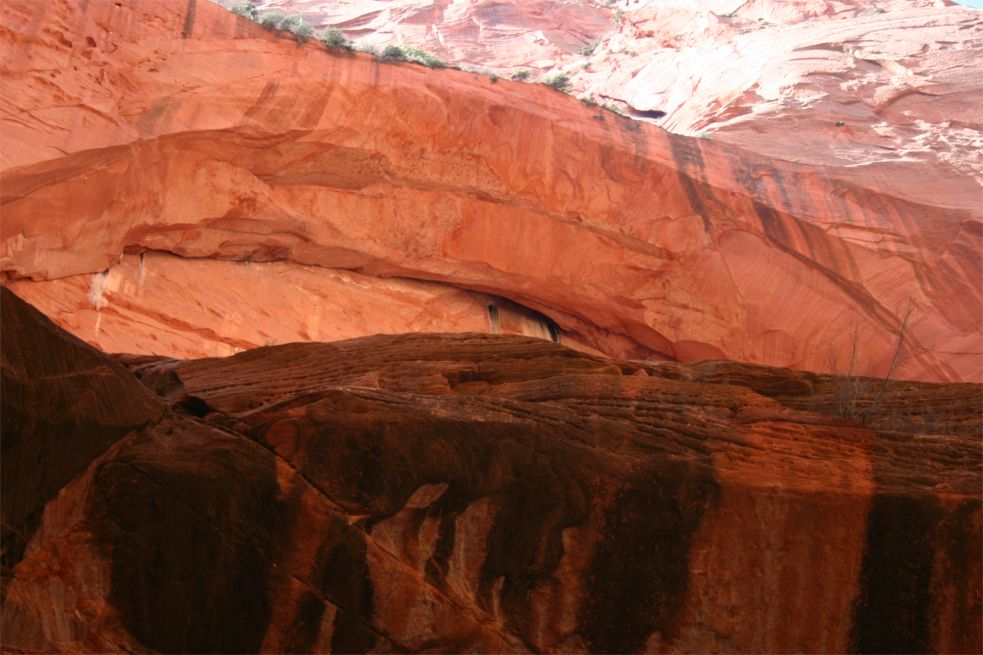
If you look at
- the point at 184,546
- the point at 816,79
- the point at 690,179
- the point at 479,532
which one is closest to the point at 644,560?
the point at 479,532

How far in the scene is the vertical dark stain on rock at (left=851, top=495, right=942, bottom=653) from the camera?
19.5ft

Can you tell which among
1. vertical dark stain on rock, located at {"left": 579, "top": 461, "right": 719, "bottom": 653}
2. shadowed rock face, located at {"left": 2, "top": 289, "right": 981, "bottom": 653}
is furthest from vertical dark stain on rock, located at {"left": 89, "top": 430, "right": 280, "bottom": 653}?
vertical dark stain on rock, located at {"left": 579, "top": 461, "right": 719, "bottom": 653}

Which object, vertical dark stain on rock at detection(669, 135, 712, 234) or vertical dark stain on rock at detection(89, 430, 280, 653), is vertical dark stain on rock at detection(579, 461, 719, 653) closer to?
vertical dark stain on rock at detection(89, 430, 280, 653)

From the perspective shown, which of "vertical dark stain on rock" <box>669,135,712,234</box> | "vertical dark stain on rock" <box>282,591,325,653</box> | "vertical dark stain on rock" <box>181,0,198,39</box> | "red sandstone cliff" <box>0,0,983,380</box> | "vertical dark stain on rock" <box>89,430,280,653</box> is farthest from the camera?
"vertical dark stain on rock" <box>669,135,712,234</box>

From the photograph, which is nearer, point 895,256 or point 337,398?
point 337,398

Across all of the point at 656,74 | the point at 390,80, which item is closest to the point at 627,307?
the point at 390,80

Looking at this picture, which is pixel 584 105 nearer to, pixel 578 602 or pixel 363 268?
pixel 363 268

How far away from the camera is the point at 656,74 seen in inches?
977

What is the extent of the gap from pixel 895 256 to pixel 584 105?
5101 mm

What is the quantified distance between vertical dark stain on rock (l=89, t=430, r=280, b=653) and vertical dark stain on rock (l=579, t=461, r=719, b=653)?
164 centimetres

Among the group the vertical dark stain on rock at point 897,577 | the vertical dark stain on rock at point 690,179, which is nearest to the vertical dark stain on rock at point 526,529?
the vertical dark stain on rock at point 897,577

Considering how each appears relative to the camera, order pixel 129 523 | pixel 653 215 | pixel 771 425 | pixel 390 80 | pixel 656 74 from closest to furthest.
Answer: pixel 129 523
pixel 771 425
pixel 390 80
pixel 653 215
pixel 656 74

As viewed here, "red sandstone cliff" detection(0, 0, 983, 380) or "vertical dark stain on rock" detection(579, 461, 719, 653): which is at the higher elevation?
"red sandstone cliff" detection(0, 0, 983, 380)

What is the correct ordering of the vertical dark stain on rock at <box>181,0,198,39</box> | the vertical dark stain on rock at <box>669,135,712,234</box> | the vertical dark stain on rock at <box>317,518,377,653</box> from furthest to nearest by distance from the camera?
the vertical dark stain on rock at <box>669,135,712,234</box>, the vertical dark stain on rock at <box>181,0,198,39</box>, the vertical dark stain on rock at <box>317,518,377,653</box>
